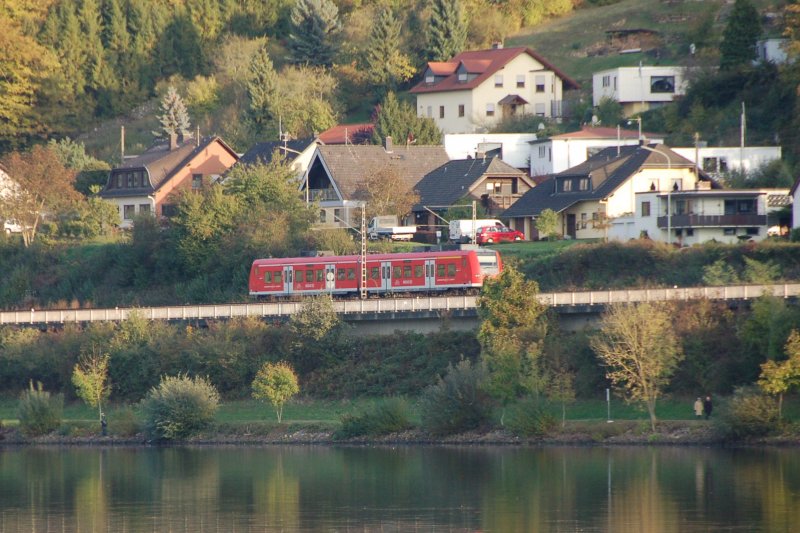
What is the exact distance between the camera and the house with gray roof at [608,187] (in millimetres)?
75206

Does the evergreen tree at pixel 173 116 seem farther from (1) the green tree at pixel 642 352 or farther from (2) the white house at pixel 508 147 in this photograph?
(1) the green tree at pixel 642 352

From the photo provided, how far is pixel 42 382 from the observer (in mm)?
62906

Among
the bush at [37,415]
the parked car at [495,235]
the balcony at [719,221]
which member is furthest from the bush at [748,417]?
the parked car at [495,235]

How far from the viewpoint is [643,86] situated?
95750 millimetres

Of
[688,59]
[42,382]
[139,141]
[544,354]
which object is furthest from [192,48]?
[544,354]

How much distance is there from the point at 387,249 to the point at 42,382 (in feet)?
64.9

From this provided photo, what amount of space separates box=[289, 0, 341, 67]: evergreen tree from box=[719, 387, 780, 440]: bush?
2889 inches

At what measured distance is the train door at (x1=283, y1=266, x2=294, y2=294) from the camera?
6856 cm

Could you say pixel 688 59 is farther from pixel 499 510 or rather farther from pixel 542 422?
pixel 499 510

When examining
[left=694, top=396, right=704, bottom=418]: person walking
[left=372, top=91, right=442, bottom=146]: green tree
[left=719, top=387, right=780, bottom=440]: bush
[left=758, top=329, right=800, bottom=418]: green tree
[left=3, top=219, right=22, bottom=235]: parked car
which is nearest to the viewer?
[left=719, top=387, right=780, bottom=440]: bush

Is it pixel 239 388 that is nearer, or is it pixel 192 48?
pixel 239 388

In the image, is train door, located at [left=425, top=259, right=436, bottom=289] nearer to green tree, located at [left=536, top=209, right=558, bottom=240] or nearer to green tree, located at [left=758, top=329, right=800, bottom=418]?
green tree, located at [left=536, top=209, right=558, bottom=240]

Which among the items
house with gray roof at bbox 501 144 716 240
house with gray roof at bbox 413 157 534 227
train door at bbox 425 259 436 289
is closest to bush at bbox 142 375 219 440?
train door at bbox 425 259 436 289

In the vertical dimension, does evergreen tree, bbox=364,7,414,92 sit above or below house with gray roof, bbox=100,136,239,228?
above
